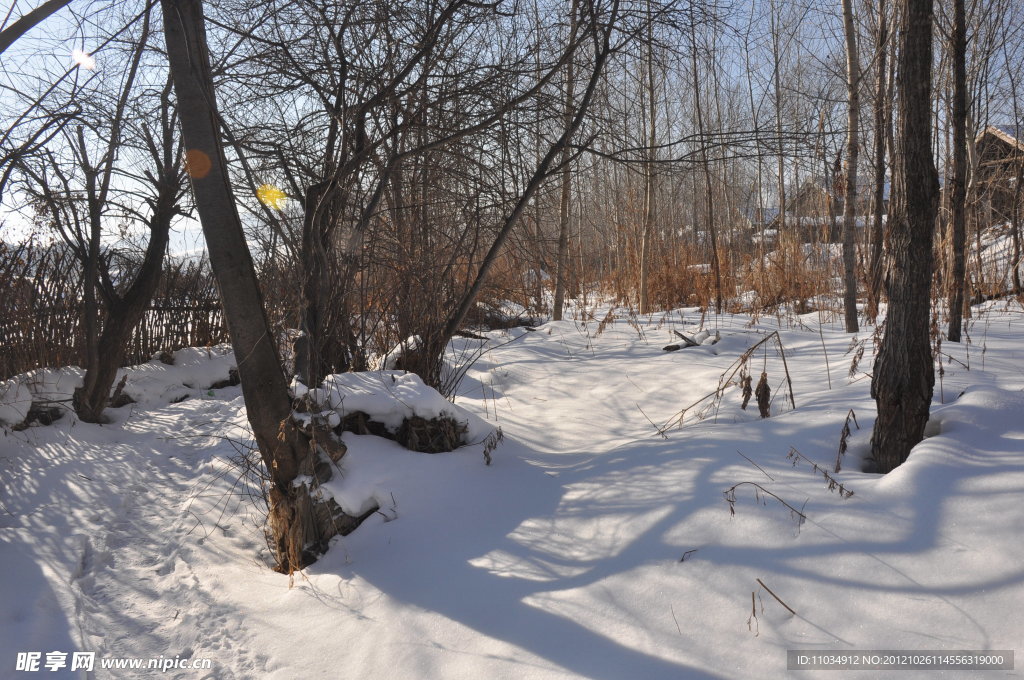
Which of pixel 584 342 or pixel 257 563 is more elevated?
pixel 584 342

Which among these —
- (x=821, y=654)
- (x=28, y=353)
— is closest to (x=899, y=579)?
(x=821, y=654)

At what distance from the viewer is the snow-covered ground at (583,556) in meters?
1.67

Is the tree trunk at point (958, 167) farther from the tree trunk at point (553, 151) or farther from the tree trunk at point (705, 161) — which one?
the tree trunk at point (553, 151)

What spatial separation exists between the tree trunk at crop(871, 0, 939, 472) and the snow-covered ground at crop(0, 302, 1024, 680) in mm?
135

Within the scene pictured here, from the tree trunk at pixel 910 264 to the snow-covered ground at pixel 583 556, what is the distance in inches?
5.3

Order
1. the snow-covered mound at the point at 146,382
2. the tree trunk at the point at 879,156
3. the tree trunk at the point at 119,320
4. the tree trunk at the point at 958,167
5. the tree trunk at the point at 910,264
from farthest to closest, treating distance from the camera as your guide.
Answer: the tree trunk at the point at 119,320 < the snow-covered mound at the point at 146,382 < the tree trunk at the point at 879,156 < the tree trunk at the point at 958,167 < the tree trunk at the point at 910,264

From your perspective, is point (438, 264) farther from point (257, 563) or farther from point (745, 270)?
point (745, 270)

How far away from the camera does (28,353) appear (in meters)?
5.18

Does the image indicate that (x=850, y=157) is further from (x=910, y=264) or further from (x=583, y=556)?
(x=583, y=556)

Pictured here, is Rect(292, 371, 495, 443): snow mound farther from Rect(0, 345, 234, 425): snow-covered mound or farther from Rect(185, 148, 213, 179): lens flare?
Rect(0, 345, 234, 425): snow-covered mound

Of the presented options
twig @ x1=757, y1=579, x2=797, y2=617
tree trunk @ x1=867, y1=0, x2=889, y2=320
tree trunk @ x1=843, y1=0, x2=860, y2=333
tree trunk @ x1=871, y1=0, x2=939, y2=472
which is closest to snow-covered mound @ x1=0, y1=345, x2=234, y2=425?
twig @ x1=757, y1=579, x2=797, y2=617

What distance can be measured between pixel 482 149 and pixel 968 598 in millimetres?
2896

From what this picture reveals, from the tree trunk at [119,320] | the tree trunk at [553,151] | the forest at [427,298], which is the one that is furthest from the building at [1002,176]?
the tree trunk at [119,320]

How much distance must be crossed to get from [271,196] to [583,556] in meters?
3.14
